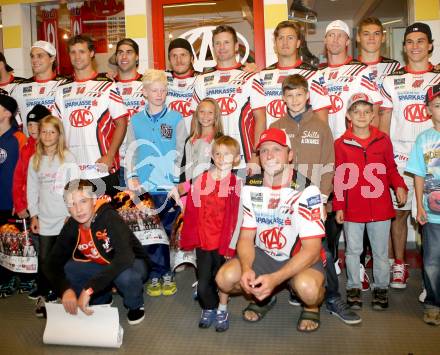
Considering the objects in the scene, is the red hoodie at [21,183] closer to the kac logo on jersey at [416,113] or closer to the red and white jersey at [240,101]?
the red and white jersey at [240,101]

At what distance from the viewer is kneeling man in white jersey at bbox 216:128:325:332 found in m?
2.51

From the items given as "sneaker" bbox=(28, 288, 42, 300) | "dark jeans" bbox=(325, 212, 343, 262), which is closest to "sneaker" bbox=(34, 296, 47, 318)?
"sneaker" bbox=(28, 288, 42, 300)

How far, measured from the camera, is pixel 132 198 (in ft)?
10.8

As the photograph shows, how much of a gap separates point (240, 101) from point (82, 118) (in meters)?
1.23

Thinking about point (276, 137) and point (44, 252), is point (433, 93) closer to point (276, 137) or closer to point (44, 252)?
point (276, 137)

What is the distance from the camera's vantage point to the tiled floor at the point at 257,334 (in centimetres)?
242

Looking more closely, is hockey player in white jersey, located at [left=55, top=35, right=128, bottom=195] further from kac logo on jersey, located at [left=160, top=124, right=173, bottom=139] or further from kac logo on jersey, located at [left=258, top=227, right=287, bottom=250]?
kac logo on jersey, located at [left=258, top=227, right=287, bottom=250]

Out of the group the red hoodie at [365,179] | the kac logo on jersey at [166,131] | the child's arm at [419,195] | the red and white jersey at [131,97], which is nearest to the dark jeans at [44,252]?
the red and white jersey at [131,97]

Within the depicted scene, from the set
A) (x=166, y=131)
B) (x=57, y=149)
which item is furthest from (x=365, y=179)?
(x=57, y=149)

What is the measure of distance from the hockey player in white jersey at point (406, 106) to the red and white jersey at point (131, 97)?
6.29 feet

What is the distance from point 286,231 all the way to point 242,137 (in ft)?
3.41

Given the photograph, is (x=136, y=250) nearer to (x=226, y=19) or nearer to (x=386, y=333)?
(x=386, y=333)

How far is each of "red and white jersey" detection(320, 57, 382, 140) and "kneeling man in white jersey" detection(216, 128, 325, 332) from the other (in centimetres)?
92

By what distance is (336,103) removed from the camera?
3406mm
